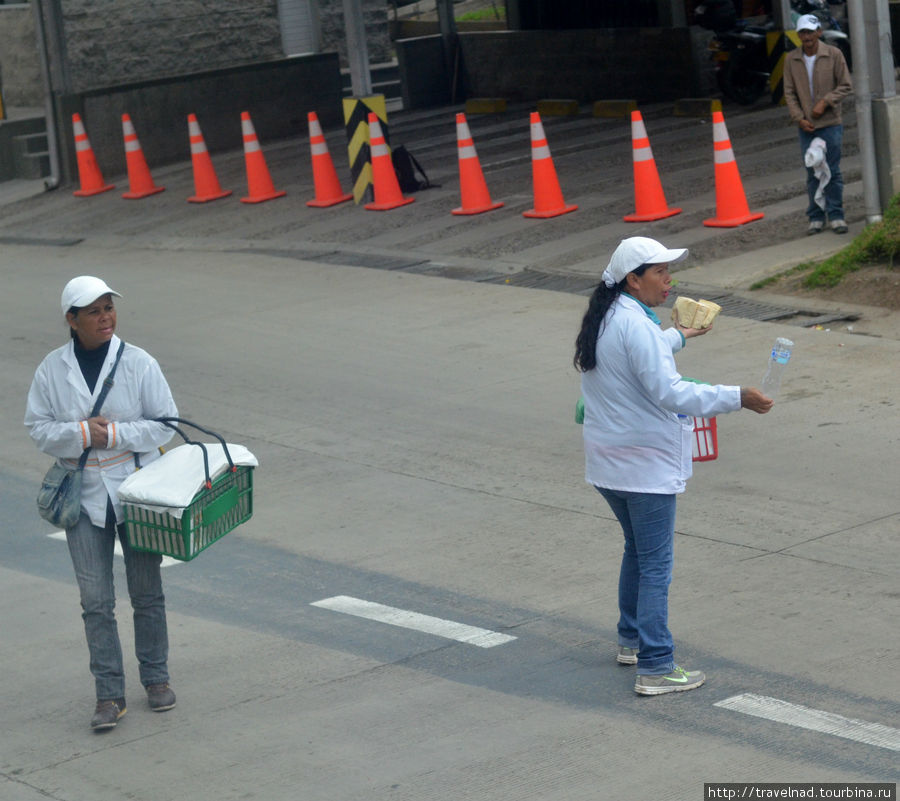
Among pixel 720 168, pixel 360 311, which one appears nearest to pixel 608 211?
pixel 720 168

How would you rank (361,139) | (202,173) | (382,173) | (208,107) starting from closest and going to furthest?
1. (382,173)
2. (361,139)
3. (202,173)
4. (208,107)

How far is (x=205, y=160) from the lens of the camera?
18938 millimetres

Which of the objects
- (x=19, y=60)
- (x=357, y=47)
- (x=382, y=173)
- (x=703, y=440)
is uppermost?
(x=19, y=60)

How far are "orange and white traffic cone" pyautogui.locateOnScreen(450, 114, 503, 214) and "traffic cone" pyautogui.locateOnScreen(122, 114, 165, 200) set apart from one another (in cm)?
595

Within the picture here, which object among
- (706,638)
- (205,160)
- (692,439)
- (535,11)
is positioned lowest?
(706,638)

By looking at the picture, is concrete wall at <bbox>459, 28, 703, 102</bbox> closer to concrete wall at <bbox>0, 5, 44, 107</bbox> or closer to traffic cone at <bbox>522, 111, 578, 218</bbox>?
concrete wall at <bbox>0, 5, 44, 107</bbox>

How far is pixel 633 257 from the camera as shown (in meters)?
5.39

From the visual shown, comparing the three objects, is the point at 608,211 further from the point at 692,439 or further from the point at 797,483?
the point at 692,439

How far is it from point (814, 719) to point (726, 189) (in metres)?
9.05

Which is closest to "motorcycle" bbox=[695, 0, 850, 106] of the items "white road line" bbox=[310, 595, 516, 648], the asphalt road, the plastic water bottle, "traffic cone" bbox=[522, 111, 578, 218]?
"traffic cone" bbox=[522, 111, 578, 218]

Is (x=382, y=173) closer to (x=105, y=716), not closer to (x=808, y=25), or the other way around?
(x=808, y=25)

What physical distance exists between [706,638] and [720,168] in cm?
826

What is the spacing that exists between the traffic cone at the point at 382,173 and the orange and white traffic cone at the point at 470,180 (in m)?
1.08

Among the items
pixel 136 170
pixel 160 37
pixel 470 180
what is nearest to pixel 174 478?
pixel 470 180
